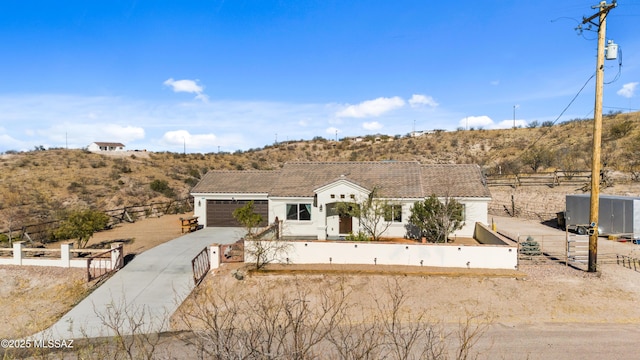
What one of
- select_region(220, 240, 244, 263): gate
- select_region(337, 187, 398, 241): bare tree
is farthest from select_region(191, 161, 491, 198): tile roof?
select_region(220, 240, 244, 263): gate

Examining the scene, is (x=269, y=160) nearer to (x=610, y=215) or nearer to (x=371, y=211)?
(x=371, y=211)

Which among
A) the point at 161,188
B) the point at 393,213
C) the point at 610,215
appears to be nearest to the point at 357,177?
the point at 393,213

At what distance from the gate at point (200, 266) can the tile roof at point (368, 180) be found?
713cm

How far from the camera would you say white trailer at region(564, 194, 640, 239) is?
22.4 m

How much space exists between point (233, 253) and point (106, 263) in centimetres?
599

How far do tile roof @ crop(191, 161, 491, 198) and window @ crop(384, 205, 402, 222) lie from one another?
33.0 inches

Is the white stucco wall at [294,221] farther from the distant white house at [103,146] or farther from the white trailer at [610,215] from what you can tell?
the distant white house at [103,146]

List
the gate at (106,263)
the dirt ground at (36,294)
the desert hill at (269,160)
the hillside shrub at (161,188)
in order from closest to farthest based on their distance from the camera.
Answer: the dirt ground at (36,294), the gate at (106,263), the desert hill at (269,160), the hillside shrub at (161,188)

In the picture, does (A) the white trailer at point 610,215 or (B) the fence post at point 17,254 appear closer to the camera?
(B) the fence post at point 17,254

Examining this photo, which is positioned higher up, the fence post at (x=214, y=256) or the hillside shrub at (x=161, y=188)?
the hillside shrub at (x=161, y=188)

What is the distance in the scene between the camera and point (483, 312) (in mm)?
13258

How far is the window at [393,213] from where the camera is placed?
21.5 m

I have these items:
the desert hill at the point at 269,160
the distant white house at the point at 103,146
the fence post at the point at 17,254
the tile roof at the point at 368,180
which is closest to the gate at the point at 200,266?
the tile roof at the point at 368,180

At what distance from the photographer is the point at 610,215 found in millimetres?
23547
